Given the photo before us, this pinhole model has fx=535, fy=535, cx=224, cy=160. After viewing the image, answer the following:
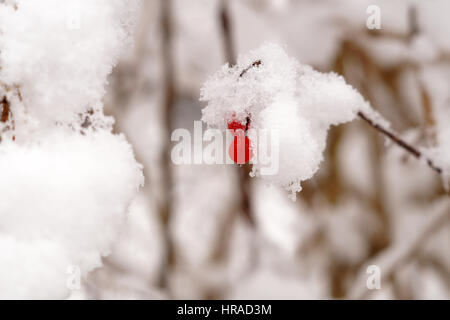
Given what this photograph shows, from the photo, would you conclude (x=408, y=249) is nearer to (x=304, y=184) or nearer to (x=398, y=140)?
(x=398, y=140)

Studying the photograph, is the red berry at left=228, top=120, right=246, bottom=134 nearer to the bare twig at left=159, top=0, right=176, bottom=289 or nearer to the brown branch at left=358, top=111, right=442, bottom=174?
the brown branch at left=358, top=111, right=442, bottom=174

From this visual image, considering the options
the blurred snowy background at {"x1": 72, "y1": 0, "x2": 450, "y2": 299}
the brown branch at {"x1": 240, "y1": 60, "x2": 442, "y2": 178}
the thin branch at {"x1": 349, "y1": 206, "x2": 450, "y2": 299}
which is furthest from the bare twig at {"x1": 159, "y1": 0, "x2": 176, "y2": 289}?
the brown branch at {"x1": 240, "y1": 60, "x2": 442, "y2": 178}

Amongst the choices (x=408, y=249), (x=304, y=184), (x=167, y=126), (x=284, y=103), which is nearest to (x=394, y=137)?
(x=284, y=103)

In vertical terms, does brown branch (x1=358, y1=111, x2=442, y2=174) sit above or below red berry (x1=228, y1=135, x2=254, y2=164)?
above

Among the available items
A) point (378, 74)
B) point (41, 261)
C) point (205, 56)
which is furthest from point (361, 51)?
point (41, 261)

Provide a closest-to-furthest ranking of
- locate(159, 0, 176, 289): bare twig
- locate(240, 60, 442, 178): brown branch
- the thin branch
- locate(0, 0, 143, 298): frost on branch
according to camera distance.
→ locate(0, 0, 143, 298): frost on branch
locate(240, 60, 442, 178): brown branch
the thin branch
locate(159, 0, 176, 289): bare twig

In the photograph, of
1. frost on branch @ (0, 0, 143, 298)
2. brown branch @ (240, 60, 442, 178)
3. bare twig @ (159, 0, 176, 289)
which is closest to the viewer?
frost on branch @ (0, 0, 143, 298)

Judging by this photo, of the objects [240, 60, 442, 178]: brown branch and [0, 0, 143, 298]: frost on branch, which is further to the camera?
[240, 60, 442, 178]: brown branch
